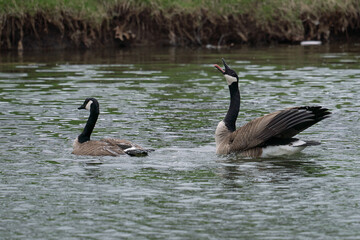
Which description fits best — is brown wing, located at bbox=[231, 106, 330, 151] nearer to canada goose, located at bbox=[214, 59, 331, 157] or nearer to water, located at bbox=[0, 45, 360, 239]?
canada goose, located at bbox=[214, 59, 331, 157]

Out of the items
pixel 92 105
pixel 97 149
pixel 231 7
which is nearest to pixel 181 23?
pixel 231 7

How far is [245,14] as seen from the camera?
1391 inches

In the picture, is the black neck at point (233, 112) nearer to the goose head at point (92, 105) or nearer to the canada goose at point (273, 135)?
the canada goose at point (273, 135)

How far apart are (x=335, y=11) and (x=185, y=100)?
52.4 feet

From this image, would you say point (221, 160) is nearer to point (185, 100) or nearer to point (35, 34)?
point (185, 100)

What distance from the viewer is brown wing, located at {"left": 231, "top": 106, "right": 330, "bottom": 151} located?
1365cm

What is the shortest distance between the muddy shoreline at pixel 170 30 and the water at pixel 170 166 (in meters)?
7.11

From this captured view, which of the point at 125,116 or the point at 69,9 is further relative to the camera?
the point at 69,9

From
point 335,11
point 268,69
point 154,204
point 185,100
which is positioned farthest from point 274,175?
point 335,11

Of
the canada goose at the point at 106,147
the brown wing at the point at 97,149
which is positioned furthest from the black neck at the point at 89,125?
the brown wing at the point at 97,149

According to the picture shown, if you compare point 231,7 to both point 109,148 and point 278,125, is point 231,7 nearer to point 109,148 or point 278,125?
point 109,148

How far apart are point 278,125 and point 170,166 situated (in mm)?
1902

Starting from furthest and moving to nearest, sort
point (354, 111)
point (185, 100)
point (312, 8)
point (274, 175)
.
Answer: point (312, 8) < point (185, 100) < point (354, 111) < point (274, 175)

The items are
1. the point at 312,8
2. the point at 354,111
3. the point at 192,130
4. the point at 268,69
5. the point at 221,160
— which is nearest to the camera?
the point at 221,160
